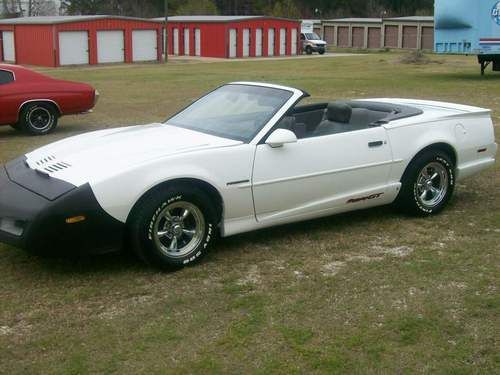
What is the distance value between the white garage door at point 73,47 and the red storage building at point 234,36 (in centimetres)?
903

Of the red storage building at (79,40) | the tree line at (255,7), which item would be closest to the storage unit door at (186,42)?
the red storage building at (79,40)

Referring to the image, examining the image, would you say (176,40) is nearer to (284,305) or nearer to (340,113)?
(340,113)

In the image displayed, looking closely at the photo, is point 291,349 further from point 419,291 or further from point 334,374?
point 419,291

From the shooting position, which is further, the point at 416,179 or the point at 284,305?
the point at 416,179

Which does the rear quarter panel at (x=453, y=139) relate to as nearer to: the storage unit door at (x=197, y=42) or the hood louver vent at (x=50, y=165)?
the hood louver vent at (x=50, y=165)

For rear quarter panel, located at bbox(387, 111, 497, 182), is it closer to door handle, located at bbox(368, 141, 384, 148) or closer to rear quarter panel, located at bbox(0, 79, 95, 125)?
door handle, located at bbox(368, 141, 384, 148)

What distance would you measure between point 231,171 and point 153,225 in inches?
29.7

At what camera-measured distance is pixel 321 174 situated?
228 inches

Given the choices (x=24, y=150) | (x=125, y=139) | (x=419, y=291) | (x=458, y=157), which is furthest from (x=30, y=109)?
(x=419, y=291)

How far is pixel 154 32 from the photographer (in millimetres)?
45812

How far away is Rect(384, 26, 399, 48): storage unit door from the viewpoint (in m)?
62.0

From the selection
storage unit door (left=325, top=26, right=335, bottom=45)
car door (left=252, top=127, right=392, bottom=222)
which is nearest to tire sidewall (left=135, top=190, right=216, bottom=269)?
car door (left=252, top=127, right=392, bottom=222)

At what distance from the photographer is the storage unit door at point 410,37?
6050cm

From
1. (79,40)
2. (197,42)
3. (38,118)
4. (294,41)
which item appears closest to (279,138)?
(38,118)
